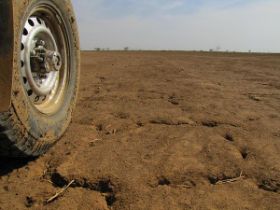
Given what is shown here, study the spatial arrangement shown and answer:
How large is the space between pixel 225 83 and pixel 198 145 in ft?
9.47

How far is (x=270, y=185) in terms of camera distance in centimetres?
224

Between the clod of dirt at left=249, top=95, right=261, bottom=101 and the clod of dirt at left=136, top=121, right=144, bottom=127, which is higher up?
the clod of dirt at left=249, top=95, right=261, bottom=101

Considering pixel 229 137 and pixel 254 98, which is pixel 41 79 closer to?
pixel 229 137

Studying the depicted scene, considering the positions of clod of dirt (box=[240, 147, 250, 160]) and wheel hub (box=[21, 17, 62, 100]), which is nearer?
wheel hub (box=[21, 17, 62, 100])

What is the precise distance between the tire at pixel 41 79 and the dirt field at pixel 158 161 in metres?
0.18

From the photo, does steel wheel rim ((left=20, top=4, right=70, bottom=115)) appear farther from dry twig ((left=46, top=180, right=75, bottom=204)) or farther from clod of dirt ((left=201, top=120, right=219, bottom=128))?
clod of dirt ((left=201, top=120, right=219, bottom=128))

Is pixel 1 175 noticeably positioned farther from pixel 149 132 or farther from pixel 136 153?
pixel 149 132

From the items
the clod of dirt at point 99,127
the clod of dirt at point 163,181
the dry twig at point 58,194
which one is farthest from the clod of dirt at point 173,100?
the dry twig at point 58,194

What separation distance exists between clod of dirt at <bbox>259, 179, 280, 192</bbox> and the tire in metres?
1.25

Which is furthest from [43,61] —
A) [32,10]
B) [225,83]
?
[225,83]

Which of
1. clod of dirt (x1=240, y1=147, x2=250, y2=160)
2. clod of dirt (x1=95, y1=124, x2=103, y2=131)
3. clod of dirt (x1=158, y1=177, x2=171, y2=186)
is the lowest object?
clod of dirt (x1=158, y1=177, x2=171, y2=186)

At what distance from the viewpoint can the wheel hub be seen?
2432mm

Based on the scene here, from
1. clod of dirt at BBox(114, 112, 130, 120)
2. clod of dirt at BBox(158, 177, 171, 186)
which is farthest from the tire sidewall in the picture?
clod of dirt at BBox(158, 177, 171, 186)

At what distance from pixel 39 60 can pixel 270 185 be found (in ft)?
5.08
